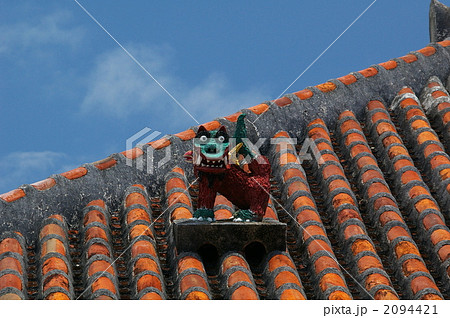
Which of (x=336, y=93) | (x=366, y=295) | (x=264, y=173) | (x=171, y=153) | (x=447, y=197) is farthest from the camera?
(x=336, y=93)

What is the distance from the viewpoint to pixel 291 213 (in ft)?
43.1

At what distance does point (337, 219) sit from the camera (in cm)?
1288

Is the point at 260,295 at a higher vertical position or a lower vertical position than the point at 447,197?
lower

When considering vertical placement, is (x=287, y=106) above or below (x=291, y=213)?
above

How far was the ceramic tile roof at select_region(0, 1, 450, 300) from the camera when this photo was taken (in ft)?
38.0

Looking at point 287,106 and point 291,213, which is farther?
point 287,106

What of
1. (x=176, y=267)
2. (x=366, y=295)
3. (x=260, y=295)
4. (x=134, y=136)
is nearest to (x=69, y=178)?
(x=134, y=136)

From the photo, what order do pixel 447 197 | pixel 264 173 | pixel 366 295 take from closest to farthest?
pixel 366 295 → pixel 264 173 → pixel 447 197

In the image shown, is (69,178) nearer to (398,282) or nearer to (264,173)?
(264,173)

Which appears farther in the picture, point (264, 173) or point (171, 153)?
point (171, 153)

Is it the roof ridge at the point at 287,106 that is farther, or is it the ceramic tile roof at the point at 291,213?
the roof ridge at the point at 287,106

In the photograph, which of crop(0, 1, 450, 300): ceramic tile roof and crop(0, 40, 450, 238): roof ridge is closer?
crop(0, 1, 450, 300): ceramic tile roof

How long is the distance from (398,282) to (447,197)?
1.79 metres

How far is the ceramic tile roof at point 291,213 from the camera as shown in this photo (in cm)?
1159
